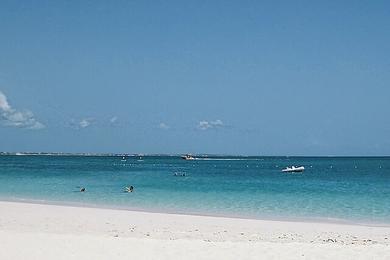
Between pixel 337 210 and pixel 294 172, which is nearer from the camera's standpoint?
pixel 337 210

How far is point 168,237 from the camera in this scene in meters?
15.4

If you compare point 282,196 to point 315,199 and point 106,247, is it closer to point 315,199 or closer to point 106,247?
point 315,199

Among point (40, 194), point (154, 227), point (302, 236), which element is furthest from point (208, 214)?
point (40, 194)

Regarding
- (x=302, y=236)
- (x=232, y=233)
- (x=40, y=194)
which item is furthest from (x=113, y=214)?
(x=40, y=194)

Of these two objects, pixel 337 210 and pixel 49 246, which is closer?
pixel 49 246

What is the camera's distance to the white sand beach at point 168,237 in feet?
39.9

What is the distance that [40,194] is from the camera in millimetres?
35344

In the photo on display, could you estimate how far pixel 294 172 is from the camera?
245 feet

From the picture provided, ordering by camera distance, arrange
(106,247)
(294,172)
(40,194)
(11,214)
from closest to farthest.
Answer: (106,247) < (11,214) < (40,194) < (294,172)

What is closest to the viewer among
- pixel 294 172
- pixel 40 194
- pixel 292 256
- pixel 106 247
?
pixel 292 256

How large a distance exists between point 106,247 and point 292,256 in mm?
4587

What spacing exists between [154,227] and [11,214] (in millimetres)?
7129

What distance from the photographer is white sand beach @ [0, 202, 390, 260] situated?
1216 cm

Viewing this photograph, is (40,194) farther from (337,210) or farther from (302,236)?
(302,236)
